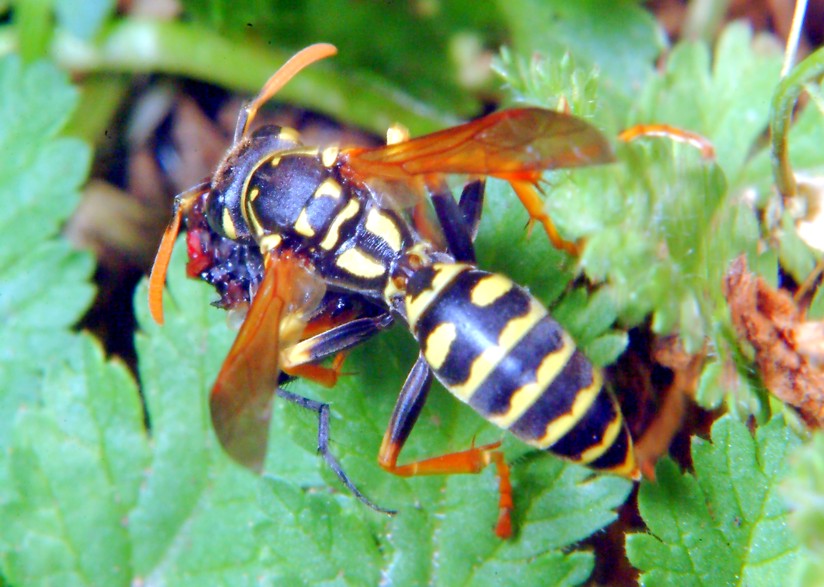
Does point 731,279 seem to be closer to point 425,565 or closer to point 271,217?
point 425,565

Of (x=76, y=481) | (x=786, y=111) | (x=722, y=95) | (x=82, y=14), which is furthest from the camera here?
(x=82, y=14)

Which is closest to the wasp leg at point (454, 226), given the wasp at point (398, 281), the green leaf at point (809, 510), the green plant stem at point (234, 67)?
the wasp at point (398, 281)

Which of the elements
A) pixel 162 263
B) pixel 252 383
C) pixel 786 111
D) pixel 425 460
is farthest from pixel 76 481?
pixel 786 111

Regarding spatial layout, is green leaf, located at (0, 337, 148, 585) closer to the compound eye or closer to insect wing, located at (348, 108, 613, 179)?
the compound eye

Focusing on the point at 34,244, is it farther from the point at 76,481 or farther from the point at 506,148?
the point at 506,148

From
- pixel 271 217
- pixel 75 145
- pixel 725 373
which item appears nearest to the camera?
pixel 725 373

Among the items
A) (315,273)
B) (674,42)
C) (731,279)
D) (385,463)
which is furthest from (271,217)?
(674,42)
